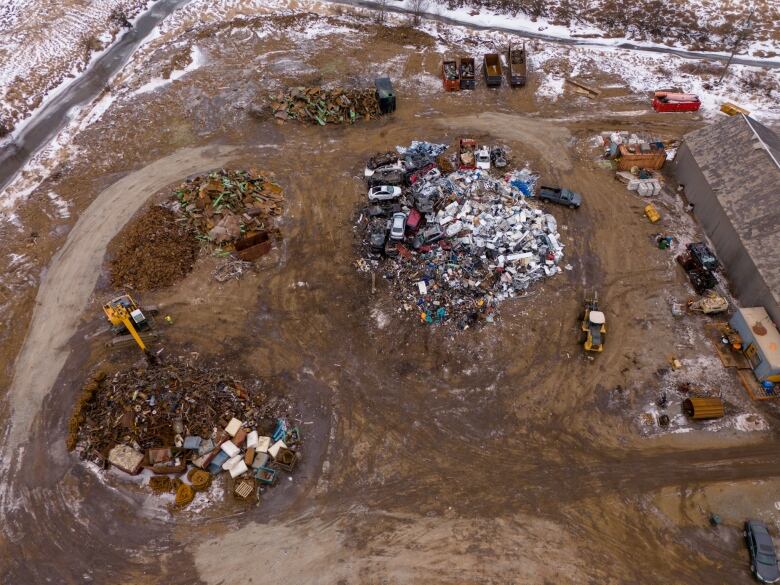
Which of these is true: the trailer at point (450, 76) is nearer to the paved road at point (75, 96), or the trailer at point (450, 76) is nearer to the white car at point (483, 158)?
the white car at point (483, 158)

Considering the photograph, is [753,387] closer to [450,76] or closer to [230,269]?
[230,269]

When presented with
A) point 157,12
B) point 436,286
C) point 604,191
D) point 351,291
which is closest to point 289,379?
point 351,291

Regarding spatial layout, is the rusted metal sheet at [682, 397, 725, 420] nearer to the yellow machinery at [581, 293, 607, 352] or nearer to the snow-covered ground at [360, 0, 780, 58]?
the yellow machinery at [581, 293, 607, 352]

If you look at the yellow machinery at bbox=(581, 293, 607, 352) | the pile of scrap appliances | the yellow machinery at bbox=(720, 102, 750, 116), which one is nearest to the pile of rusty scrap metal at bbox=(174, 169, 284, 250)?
the pile of scrap appliances

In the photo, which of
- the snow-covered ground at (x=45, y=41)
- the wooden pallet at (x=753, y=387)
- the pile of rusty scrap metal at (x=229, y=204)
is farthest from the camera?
the snow-covered ground at (x=45, y=41)

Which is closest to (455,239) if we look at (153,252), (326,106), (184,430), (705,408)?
(705,408)

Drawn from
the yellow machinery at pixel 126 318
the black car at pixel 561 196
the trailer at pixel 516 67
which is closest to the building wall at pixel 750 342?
the black car at pixel 561 196
